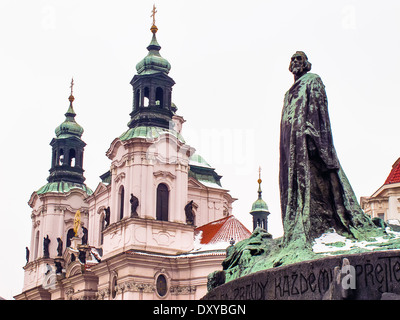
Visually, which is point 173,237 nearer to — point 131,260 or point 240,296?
point 131,260

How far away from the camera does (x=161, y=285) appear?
1373 inches

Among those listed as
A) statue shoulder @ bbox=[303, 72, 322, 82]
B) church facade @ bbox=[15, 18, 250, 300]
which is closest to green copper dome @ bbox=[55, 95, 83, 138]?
church facade @ bbox=[15, 18, 250, 300]

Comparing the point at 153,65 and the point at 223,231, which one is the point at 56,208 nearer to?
the point at 153,65

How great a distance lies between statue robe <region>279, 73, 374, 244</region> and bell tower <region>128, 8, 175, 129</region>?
31.4 meters

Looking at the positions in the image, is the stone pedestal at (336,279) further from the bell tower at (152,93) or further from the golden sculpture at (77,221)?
the golden sculpture at (77,221)

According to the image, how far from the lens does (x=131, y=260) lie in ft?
112

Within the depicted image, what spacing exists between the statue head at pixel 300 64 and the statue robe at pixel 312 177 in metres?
0.18

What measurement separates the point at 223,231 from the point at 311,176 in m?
31.1

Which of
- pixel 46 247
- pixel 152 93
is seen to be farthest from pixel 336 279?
pixel 46 247

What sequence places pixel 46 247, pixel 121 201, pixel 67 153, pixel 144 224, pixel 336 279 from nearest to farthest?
pixel 336 279 < pixel 144 224 < pixel 121 201 < pixel 46 247 < pixel 67 153

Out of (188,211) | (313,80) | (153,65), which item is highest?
(153,65)

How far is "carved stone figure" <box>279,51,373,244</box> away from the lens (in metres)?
6.53

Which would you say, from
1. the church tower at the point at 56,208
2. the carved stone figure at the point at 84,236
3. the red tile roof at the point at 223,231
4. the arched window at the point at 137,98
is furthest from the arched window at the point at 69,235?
the arched window at the point at 137,98

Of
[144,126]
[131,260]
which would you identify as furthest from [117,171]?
[131,260]
